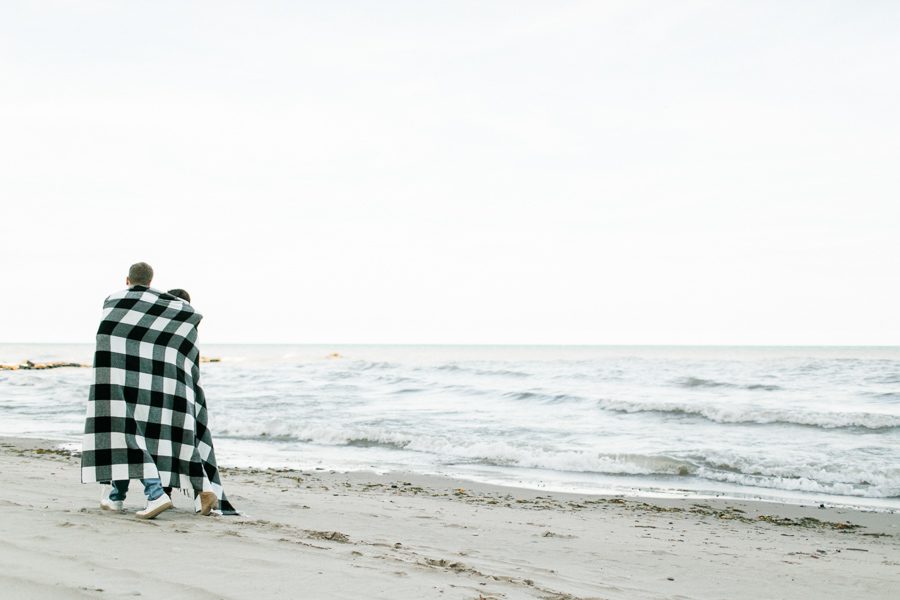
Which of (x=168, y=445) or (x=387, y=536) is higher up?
(x=168, y=445)

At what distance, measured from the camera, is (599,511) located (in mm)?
7070

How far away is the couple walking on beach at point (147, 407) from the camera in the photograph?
5.09m

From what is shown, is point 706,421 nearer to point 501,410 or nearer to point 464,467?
point 501,410

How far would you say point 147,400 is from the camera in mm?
5242

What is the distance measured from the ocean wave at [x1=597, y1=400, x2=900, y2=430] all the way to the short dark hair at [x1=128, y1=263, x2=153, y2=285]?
490 inches

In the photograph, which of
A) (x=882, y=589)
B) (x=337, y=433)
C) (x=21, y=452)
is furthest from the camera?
(x=337, y=433)

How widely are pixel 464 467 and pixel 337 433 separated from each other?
3558mm

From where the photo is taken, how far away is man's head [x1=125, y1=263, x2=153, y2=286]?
5289mm

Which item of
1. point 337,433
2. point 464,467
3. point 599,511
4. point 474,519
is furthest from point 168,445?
point 337,433

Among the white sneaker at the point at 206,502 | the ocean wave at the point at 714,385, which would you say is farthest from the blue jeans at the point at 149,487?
the ocean wave at the point at 714,385

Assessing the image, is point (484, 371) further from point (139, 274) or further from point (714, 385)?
point (139, 274)

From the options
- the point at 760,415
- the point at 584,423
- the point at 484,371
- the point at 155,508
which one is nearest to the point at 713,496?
the point at 155,508

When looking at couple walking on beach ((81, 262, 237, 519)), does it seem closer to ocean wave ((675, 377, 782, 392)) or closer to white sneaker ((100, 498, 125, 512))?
white sneaker ((100, 498, 125, 512))

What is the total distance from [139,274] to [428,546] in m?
2.70
